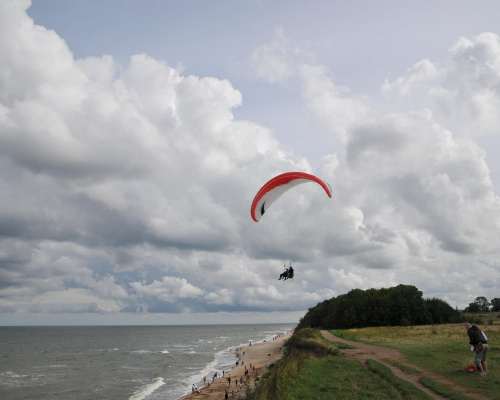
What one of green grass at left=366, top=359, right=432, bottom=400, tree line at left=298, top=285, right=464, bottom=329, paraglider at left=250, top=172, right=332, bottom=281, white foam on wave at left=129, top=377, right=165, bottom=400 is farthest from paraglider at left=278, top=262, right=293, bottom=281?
tree line at left=298, top=285, right=464, bottom=329

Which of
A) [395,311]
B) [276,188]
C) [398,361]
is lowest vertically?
[398,361]

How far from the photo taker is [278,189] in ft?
62.0

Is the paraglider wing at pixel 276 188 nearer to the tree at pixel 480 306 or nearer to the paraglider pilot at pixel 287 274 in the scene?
the paraglider pilot at pixel 287 274

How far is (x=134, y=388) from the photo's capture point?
3506 centimetres

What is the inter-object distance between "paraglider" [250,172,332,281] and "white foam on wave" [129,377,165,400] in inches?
816

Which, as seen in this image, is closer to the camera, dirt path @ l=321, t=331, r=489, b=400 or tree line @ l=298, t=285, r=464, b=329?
dirt path @ l=321, t=331, r=489, b=400

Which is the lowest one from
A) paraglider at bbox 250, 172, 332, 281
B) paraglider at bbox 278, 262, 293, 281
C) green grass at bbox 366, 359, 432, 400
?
green grass at bbox 366, 359, 432, 400

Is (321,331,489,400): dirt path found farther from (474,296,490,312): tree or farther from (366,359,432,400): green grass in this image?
(474,296,490,312): tree

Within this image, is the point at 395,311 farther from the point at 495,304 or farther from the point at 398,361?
the point at 495,304

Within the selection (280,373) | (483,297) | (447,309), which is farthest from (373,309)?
(483,297)

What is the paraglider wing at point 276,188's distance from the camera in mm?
17516

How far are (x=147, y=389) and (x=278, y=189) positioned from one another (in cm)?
2617

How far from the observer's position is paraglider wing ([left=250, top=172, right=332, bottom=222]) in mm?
17516

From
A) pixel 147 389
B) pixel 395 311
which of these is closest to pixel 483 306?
pixel 395 311
